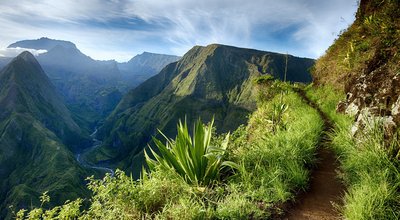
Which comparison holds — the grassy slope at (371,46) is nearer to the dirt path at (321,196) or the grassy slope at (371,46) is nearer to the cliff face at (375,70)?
the cliff face at (375,70)

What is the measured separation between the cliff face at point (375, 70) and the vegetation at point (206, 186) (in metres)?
1.66

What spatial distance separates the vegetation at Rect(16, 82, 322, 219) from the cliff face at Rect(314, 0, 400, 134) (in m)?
1.66

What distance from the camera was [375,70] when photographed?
7.55 meters

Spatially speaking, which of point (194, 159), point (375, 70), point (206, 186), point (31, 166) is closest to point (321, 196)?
point (206, 186)

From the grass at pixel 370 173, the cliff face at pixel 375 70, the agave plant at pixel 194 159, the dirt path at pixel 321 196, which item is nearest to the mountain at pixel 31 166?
the agave plant at pixel 194 159

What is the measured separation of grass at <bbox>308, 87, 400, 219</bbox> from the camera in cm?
378

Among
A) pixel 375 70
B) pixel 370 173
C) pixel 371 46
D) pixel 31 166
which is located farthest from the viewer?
pixel 31 166

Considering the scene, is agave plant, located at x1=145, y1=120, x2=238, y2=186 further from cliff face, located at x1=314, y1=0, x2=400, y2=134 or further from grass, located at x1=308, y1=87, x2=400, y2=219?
cliff face, located at x1=314, y1=0, x2=400, y2=134

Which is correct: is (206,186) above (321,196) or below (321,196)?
below

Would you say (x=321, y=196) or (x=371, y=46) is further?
(x=371, y=46)

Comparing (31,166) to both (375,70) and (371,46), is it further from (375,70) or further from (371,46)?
(375,70)

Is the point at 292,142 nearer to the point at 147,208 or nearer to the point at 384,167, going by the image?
the point at 384,167

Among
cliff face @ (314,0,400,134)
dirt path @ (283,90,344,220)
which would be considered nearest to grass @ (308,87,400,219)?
dirt path @ (283,90,344,220)

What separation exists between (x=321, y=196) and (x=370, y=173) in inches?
35.9
